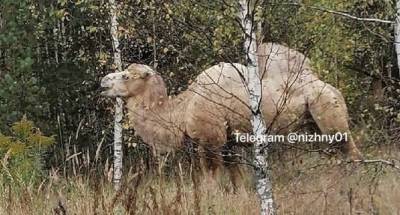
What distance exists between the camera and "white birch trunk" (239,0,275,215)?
620cm

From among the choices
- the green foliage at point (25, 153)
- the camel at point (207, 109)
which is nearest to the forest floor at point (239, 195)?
the green foliage at point (25, 153)

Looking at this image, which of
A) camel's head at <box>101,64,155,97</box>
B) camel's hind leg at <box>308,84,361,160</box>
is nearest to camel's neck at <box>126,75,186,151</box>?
camel's head at <box>101,64,155,97</box>

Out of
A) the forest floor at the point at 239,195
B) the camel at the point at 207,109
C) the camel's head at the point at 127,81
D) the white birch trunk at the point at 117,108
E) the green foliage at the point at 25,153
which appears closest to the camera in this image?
the forest floor at the point at 239,195

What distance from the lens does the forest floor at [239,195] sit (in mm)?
6141

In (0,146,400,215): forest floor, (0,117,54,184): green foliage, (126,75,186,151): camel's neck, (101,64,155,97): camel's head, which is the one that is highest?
(101,64,155,97): camel's head

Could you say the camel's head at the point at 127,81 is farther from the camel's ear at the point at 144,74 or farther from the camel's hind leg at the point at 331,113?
the camel's hind leg at the point at 331,113

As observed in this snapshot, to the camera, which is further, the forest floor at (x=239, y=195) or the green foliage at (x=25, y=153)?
the green foliage at (x=25, y=153)

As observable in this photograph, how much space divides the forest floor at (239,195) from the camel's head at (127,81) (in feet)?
11.2

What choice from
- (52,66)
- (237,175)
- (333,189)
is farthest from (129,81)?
(333,189)

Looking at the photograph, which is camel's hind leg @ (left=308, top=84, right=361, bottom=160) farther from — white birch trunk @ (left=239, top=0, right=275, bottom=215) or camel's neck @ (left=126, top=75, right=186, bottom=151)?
white birch trunk @ (left=239, top=0, right=275, bottom=215)

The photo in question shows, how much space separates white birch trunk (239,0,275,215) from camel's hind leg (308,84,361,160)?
4.62 metres

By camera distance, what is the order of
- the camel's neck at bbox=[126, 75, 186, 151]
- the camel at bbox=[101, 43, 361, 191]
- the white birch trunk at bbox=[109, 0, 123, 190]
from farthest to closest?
1. the white birch trunk at bbox=[109, 0, 123, 190]
2. the camel's neck at bbox=[126, 75, 186, 151]
3. the camel at bbox=[101, 43, 361, 191]

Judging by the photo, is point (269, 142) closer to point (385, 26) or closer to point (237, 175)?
point (237, 175)

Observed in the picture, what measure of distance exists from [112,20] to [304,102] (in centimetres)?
276
